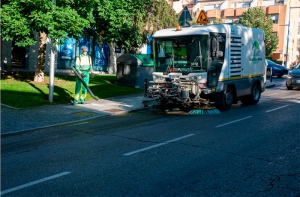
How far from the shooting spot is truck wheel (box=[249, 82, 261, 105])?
14711 millimetres

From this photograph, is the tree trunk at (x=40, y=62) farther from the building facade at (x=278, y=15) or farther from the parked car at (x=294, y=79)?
the building facade at (x=278, y=15)

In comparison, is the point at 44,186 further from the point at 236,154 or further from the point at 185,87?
the point at 185,87

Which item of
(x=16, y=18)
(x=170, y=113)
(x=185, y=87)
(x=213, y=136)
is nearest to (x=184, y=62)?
(x=185, y=87)

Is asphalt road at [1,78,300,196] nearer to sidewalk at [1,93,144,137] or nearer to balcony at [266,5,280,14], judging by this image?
sidewalk at [1,93,144,137]

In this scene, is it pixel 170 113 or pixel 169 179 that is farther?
pixel 170 113

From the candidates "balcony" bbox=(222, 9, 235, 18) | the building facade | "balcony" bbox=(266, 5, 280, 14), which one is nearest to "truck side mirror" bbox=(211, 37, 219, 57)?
the building facade

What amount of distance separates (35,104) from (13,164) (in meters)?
6.72

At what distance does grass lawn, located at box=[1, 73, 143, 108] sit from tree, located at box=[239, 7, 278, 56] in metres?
38.6

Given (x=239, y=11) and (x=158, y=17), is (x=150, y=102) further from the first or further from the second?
(x=239, y=11)

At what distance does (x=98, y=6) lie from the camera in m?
14.7

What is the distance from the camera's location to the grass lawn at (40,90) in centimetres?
1319

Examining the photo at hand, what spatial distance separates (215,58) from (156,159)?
6233mm

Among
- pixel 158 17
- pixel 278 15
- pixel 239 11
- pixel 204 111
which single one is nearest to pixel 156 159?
pixel 204 111

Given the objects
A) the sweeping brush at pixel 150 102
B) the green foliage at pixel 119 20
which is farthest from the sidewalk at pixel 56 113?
the green foliage at pixel 119 20
